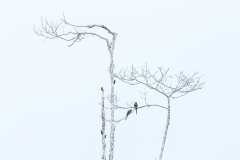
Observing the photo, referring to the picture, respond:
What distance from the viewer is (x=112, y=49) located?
18.7m

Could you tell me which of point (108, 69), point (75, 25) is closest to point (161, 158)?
point (108, 69)

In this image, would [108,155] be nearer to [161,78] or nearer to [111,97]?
[111,97]

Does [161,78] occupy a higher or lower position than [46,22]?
lower

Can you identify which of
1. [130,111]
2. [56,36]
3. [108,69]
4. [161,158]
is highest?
[56,36]

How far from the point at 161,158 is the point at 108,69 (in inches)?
134

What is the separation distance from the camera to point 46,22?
62.3ft

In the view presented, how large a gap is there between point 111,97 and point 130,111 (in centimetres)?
87

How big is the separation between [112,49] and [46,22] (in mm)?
2402

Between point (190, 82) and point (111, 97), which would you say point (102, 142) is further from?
point (190, 82)

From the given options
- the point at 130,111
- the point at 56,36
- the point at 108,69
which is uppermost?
the point at 56,36

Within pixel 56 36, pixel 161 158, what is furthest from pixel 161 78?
pixel 56 36

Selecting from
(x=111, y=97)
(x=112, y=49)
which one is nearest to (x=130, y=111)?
(x=111, y=97)

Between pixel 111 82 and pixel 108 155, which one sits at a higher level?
pixel 111 82

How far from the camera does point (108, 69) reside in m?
18.8
